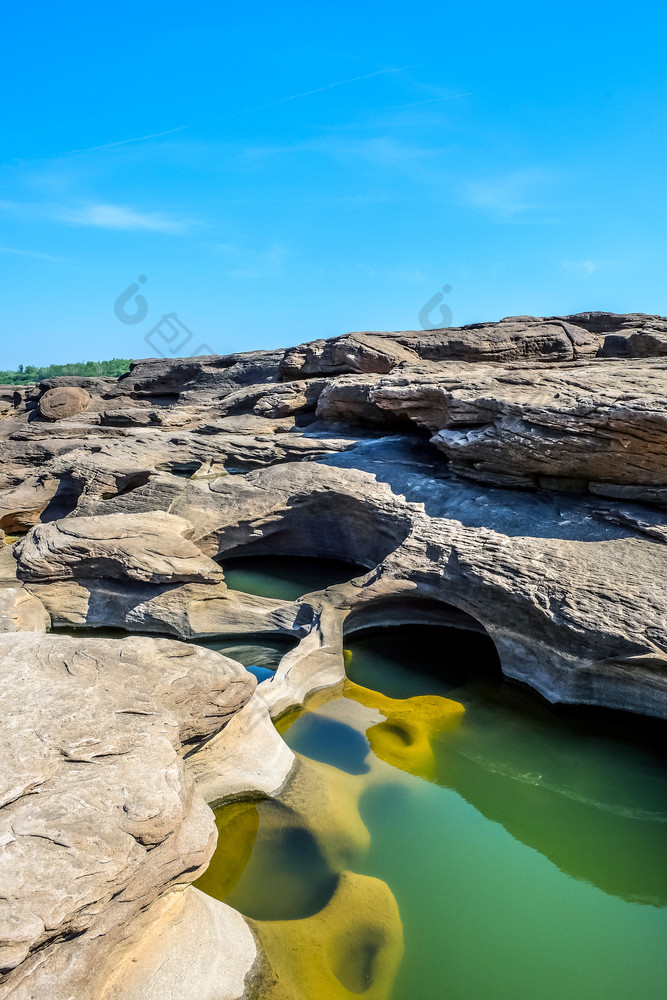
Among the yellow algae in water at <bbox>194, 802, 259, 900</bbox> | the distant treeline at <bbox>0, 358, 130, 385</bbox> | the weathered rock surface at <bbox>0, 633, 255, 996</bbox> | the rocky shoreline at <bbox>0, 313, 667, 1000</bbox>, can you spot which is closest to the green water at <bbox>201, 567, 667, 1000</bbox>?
the yellow algae in water at <bbox>194, 802, 259, 900</bbox>

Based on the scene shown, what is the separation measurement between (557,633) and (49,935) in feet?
16.3

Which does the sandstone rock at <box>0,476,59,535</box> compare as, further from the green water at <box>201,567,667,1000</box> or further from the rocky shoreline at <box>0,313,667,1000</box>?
the green water at <box>201,567,667,1000</box>

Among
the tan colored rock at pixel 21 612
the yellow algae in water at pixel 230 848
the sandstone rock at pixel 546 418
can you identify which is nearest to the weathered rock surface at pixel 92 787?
the yellow algae in water at pixel 230 848

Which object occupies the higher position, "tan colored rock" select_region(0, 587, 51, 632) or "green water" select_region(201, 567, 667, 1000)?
"tan colored rock" select_region(0, 587, 51, 632)

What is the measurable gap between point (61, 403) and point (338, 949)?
17702 millimetres

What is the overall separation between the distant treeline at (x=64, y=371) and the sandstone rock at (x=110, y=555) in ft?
167

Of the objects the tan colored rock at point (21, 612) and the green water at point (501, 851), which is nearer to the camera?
the green water at point (501, 851)

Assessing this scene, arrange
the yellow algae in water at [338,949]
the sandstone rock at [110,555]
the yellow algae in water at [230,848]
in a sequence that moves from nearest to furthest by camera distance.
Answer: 1. the yellow algae in water at [338,949]
2. the yellow algae in water at [230,848]
3. the sandstone rock at [110,555]

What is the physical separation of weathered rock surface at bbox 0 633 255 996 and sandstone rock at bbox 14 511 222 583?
11.0 ft

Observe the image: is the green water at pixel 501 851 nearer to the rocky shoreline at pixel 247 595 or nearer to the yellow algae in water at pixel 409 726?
the yellow algae in water at pixel 409 726

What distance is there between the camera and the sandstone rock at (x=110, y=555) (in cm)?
791

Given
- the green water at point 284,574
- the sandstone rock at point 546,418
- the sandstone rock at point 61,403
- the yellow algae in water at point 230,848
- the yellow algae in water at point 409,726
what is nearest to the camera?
the yellow algae in water at point 230,848

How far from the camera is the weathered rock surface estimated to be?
8.81 feet

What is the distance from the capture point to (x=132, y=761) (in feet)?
11.2
